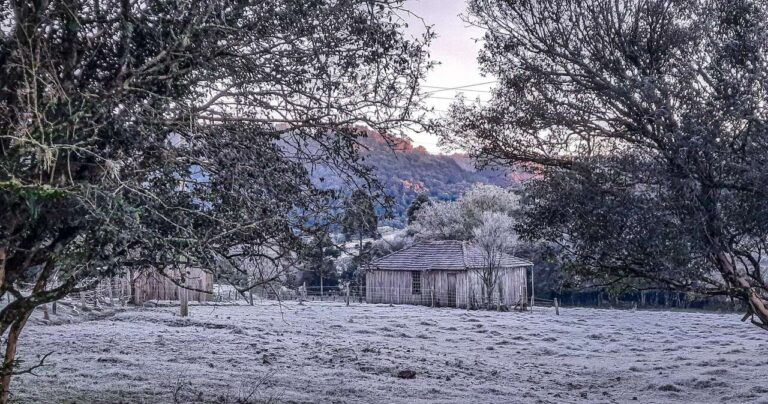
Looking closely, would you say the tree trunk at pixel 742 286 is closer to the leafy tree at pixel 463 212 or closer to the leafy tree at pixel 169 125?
the leafy tree at pixel 169 125

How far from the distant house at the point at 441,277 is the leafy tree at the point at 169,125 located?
30.2m

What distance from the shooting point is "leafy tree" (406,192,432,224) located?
47.7m

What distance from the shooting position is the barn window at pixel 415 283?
126 ft

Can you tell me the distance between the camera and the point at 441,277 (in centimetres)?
3716

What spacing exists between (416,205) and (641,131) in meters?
40.1

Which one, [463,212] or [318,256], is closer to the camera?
[318,256]

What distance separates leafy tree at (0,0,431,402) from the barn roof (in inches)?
1194

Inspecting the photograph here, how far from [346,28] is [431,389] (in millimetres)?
7548

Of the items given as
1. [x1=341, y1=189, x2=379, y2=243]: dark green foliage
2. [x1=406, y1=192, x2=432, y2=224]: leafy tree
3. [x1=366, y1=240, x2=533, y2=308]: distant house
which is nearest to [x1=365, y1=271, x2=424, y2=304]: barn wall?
[x1=366, y1=240, x2=533, y2=308]: distant house

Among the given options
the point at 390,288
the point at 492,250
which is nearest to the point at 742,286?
the point at 492,250

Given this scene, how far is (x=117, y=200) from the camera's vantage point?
4188 millimetres

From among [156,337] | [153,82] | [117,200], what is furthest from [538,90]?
[156,337]

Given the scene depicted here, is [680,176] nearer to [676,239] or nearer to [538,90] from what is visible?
[676,239]

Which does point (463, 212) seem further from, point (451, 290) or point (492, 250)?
point (492, 250)
